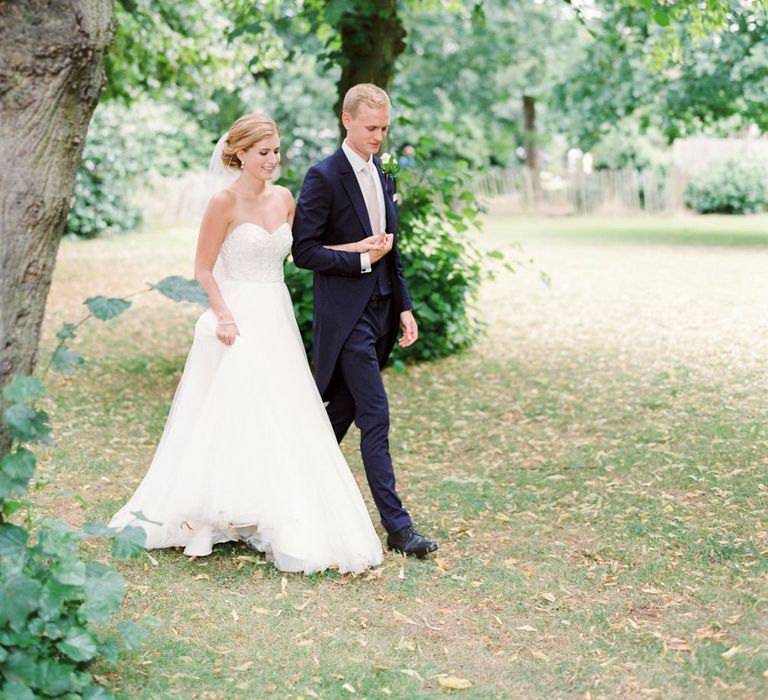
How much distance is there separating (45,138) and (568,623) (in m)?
2.88

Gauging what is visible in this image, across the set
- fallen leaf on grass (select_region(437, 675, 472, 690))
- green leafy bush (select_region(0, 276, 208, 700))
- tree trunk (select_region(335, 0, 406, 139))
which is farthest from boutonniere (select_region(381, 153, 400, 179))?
tree trunk (select_region(335, 0, 406, 139))

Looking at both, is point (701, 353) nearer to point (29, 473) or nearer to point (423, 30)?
point (29, 473)

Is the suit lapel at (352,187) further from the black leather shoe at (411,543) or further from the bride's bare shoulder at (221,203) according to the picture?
the black leather shoe at (411,543)

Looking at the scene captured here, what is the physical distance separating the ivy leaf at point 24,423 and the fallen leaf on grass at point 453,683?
171 centimetres

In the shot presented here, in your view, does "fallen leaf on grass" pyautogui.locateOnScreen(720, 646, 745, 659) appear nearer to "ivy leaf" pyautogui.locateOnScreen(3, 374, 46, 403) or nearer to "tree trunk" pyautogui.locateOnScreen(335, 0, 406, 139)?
"ivy leaf" pyautogui.locateOnScreen(3, 374, 46, 403)

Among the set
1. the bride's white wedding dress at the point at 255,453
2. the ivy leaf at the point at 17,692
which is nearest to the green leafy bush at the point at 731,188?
the bride's white wedding dress at the point at 255,453

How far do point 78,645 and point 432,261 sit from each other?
692 cm

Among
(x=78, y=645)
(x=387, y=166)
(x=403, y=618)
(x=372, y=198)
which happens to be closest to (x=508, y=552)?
(x=403, y=618)

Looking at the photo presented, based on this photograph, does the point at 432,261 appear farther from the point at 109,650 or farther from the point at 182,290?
the point at 109,650

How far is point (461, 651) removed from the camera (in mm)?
4008

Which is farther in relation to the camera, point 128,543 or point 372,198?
point 372,198

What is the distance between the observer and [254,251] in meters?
5.01

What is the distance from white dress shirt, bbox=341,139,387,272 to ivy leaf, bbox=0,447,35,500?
2098mm

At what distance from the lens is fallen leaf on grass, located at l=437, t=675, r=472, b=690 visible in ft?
12.1
